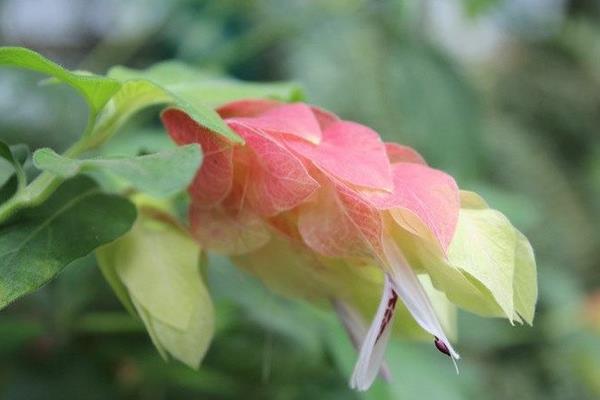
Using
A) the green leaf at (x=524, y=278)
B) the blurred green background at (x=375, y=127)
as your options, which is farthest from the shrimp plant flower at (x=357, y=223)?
the blurred green background at (x=375, y=127)

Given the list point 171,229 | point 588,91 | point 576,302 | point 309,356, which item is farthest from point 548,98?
point 171,229

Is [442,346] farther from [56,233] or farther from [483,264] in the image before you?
[56,233]

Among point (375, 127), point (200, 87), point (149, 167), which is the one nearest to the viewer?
point (149, 167)

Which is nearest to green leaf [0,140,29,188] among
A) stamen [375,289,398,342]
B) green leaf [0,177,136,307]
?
green leaf [0,177,136,307]

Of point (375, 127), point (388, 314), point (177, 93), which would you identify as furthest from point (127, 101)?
point (375, 127)

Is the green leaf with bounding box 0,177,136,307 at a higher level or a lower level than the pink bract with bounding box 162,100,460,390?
lower

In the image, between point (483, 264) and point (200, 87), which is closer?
point (483, 264)

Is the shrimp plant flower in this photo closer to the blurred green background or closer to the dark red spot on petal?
the dark red spot on petal

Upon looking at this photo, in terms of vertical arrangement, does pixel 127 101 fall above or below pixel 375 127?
above

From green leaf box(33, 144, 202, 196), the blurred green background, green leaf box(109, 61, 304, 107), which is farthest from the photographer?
the blurred green background
